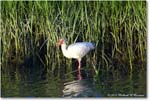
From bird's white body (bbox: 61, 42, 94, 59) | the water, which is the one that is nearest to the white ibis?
bird's white body (bbox: 61, 42, 94, 59)

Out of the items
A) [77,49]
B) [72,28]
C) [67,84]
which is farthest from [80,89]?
[72,28]

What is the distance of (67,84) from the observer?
18.0 ft

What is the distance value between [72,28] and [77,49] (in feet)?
0.49

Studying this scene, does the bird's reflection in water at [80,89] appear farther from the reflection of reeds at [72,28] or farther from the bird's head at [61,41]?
the bird's head at [61,41]

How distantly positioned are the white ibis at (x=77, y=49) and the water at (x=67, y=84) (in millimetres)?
102

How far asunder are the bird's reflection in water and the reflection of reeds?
15cm

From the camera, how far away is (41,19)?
18.3 ft

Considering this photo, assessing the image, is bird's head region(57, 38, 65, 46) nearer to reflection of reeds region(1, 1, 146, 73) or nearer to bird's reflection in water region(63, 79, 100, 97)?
reflection of reeds region(1, 1, 146, 73)

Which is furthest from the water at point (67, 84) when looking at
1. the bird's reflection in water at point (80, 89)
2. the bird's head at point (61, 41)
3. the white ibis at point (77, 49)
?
the bird's head at point (61, 41)

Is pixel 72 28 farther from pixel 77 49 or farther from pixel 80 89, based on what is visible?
pixel 80 89

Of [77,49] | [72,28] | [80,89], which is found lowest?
[80,89]

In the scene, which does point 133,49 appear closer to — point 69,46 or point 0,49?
point 69,46

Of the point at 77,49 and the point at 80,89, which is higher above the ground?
the point at 77,49

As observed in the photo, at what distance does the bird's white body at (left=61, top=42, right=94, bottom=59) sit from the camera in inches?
216
